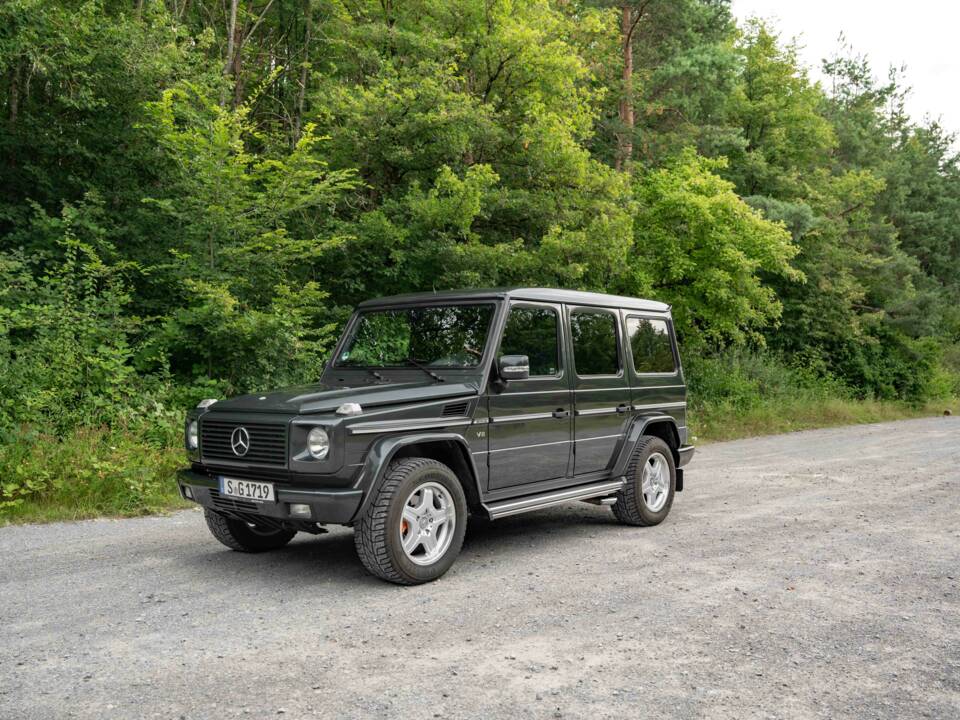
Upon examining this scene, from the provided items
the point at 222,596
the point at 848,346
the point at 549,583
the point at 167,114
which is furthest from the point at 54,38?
the point at 848,346

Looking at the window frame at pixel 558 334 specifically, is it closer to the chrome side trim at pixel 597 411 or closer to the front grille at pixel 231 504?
the chrome side trim at pixel 597 411

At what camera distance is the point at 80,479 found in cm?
805

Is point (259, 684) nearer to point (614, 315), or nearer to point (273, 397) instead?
point (273, 397)

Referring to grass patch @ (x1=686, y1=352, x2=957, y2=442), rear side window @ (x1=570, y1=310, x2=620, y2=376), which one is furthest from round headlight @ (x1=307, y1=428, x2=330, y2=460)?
grass patch @ (x1=686, y1=352, x2=957, y2=442)

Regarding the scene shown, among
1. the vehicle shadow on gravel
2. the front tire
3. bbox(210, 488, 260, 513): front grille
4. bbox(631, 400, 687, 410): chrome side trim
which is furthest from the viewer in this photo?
bbox(631, 400, 687, 410): chrome side trim

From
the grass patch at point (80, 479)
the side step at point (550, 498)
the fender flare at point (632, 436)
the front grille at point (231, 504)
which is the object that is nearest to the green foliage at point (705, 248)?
the fender flare at point (632, 436)

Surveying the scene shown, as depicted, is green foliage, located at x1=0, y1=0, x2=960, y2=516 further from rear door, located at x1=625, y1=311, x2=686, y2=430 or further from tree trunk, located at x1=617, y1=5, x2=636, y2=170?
rear door, located at x1=625, y1=311, x2=686, y2=430

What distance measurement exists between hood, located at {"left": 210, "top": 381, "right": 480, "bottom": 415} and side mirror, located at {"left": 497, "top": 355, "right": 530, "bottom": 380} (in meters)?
0.24

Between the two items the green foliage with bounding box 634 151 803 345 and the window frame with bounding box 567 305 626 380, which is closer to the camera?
the window frame with bounding box 567 305 626 380

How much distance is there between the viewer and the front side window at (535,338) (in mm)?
6223

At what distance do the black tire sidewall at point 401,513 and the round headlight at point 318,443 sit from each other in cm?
52

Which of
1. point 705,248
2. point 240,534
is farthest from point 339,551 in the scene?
point 705,248

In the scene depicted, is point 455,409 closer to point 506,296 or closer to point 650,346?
point 506,296

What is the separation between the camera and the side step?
5803 mm
